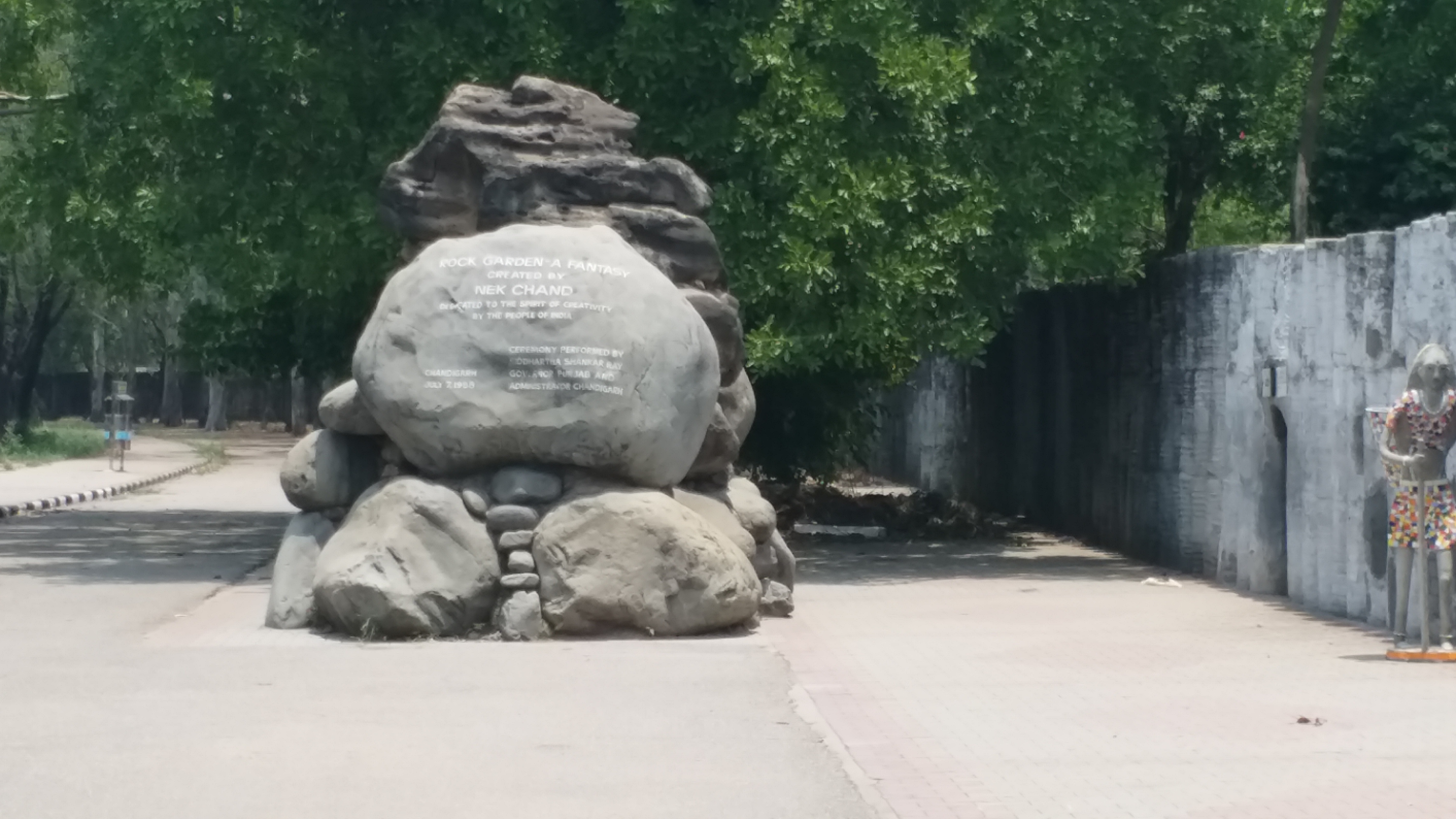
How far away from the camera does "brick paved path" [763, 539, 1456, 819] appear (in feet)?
26.6

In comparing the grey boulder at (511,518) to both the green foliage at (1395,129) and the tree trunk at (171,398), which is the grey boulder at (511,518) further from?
the tree trunk at (171,398)

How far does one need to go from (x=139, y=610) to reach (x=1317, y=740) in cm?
897

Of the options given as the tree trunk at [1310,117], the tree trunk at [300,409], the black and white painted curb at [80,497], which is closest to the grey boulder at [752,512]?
the tree trunk at [1310,117]

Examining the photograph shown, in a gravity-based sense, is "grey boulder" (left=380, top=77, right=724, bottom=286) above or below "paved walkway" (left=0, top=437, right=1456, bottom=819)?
above

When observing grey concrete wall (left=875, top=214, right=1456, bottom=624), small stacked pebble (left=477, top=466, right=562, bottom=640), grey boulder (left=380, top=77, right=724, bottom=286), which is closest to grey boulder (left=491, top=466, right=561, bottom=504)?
small stacked pebble (left=477, top=466, right=562, bottom=640)

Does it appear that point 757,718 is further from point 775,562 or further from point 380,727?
point 775,562

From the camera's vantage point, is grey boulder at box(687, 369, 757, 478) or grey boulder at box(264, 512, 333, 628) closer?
grey boulder at box(264, 512, 333, 628)

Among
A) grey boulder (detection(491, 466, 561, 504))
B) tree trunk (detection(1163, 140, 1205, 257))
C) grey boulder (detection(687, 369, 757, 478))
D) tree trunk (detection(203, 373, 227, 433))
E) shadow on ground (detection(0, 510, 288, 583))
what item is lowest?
shadow on ground (detection(0, 510, 288, 583))

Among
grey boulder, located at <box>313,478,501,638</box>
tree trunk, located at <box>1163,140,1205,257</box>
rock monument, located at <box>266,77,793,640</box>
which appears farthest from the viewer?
tree trunk, located at <box>1163,140,1205,257</box>

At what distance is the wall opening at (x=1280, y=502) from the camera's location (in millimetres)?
16016

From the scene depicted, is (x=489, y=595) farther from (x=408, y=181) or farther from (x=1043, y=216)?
(x=1043, y=216)

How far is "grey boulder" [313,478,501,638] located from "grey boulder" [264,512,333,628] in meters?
0.48

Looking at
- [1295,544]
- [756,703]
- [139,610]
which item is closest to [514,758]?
[756,703]

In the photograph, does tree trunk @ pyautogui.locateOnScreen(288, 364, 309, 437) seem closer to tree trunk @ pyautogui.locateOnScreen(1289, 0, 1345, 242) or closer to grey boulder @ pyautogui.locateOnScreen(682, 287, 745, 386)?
tree trunk @ pyautogui.locateOnScreen(1289, 0, 1345, 242)
